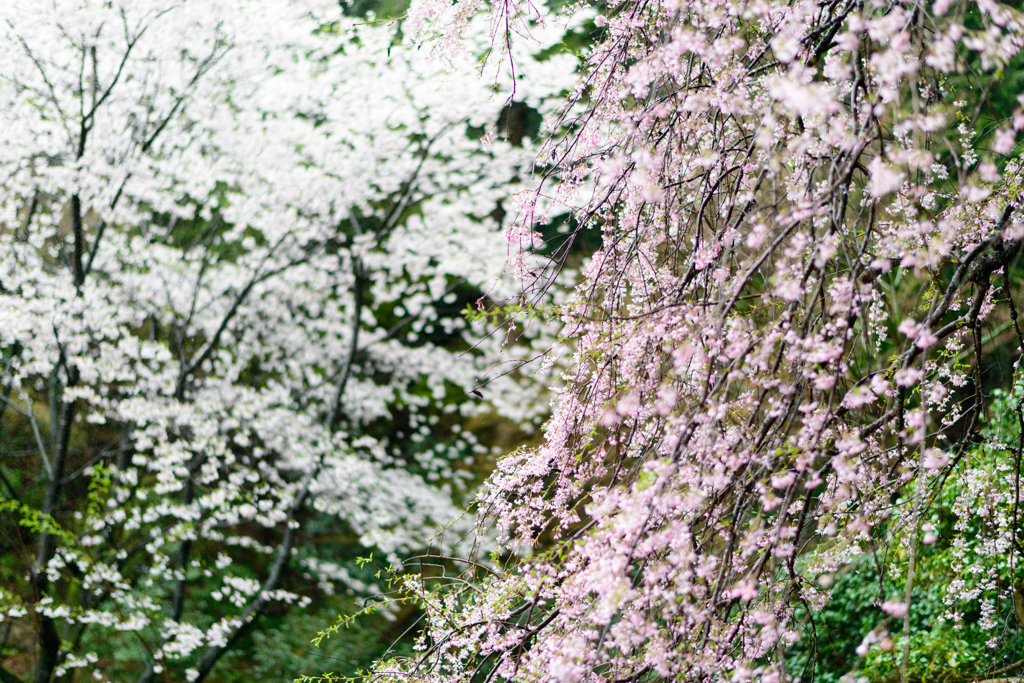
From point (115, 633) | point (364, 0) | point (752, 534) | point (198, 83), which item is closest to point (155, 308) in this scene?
point (198, 83)

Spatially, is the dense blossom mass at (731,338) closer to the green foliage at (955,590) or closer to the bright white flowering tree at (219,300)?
the green foliage at (955,590)

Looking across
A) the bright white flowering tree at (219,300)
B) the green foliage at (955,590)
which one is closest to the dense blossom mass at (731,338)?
the green foliage at (955,590)

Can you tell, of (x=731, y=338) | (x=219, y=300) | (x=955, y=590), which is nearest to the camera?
(x=731, y=338)

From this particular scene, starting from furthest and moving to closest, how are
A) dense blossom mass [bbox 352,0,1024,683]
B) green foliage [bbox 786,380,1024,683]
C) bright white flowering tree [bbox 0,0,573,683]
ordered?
bright white flowering tree [bbox 0,0,573,683] < green foliage [bbox 786,380,1024,683] < dense blossom mass [bbox 352,0,1024,683]

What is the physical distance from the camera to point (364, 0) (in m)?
7.10

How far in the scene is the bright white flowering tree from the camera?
485cm

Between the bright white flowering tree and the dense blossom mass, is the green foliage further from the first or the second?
the bright white flowering tree

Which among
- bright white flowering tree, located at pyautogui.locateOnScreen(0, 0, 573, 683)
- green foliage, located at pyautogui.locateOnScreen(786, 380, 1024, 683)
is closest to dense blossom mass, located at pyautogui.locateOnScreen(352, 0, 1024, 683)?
green foliage, located at pyautogui.locateOnScreen(786, 380, 1024, 683)

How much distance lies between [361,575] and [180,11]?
507cm

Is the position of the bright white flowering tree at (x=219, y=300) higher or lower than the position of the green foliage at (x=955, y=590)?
higher

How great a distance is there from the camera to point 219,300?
609 cm

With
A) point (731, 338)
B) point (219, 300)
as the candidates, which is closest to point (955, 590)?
point (731, 338)

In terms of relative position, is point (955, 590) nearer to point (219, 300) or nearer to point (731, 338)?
point (731, 338)

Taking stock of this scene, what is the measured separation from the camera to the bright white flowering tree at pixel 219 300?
15.9ft
